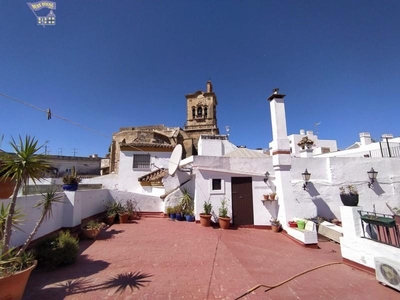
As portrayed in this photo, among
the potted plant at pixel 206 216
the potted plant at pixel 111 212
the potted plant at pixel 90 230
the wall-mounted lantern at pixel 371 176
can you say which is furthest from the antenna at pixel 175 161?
the wall-mounted lantern at pixel 371 176

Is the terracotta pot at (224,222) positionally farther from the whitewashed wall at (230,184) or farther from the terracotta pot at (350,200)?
the terracotta pot at (350,200)

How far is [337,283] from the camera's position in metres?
4.04

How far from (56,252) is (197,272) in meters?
3.26

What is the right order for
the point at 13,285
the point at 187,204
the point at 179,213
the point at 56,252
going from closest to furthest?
the point at 13,285, the point at 56,252, the point at 179,213, the point at 187,204

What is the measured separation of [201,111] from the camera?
3316 cm

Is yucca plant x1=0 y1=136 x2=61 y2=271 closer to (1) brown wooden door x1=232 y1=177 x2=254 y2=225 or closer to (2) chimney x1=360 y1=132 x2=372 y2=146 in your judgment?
(1) brown wooden door x1=232 y1=177 x2=254 y2=225

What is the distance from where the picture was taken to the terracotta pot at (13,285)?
2689 millimetres

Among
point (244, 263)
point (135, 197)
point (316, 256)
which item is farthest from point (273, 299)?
point (135, 197)

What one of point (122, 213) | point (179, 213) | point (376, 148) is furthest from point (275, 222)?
point (376, 148)

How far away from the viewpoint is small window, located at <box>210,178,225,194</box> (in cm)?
898

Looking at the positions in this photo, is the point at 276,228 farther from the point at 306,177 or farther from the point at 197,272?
the point at 197,272

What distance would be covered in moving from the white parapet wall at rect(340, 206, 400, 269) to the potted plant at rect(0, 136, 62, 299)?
6993 mm

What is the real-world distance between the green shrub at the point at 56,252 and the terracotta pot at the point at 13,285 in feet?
4.55

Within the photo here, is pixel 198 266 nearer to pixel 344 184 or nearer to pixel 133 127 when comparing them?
pixel 344 184
